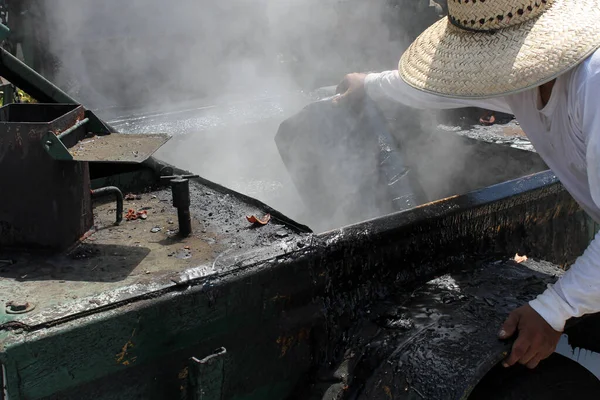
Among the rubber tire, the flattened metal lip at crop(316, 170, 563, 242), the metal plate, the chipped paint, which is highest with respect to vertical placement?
the metal plate

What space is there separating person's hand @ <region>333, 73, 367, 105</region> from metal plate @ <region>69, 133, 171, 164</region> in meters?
1.37

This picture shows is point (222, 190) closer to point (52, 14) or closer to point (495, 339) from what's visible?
point (495, 339)

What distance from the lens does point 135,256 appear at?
186cm

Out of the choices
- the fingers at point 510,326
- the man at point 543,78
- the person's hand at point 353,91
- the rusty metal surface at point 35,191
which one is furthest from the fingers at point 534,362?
the person's hand at point 353,91

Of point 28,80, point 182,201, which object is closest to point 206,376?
point 182,201

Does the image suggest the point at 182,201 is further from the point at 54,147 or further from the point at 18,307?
the point at 18,307

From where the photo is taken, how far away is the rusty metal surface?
5.74ft

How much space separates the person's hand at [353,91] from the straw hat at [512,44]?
4.01 ft

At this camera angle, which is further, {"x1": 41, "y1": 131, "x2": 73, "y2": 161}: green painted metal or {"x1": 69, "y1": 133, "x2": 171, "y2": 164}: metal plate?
{"x1": 69, "y1": 133, "x2": 171, "y2": 164}: metal plate

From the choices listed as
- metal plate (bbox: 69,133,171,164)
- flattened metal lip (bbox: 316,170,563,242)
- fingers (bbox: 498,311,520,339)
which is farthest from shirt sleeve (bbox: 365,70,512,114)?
metal plate (bbox: 69,133,171,164)

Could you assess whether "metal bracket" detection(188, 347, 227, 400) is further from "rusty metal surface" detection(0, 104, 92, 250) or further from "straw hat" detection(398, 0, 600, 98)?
"straw hat" detection(398, 0, 600, 98)

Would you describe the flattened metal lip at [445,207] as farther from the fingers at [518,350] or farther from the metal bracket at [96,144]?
the metal bracket at [96,144]

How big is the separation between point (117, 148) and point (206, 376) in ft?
2.82

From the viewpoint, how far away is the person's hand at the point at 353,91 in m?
3.19
